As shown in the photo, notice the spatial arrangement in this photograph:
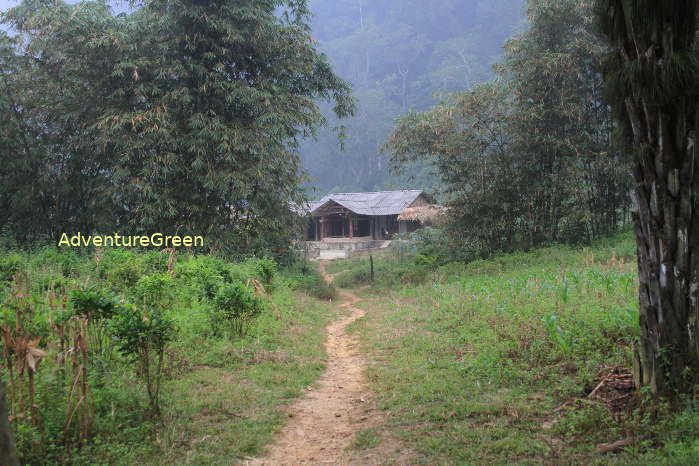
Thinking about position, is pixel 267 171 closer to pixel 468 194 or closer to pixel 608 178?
pixel 468 194

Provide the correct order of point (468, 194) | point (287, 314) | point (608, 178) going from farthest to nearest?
point (468, 194)
point (608, 178)
point (287, 314)

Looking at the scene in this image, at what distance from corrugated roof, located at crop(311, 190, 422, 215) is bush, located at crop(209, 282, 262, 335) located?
860 inches

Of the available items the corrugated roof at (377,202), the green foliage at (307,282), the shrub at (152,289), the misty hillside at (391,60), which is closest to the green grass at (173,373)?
the shrub at (152,289)

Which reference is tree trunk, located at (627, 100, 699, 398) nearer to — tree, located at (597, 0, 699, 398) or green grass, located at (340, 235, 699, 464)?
tree, located at (597, 0, 699, 398)

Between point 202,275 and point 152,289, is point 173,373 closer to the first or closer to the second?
point 152,289

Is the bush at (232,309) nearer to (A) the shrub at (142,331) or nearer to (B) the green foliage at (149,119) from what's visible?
(A) the shrub at (142,331)

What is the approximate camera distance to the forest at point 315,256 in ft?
11.3

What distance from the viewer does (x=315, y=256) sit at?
84.1 feet

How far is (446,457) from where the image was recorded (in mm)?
3395

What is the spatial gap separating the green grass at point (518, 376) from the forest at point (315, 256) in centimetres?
3

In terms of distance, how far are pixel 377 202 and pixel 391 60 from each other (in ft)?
117

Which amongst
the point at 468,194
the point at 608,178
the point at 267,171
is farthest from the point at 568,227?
the point at 267,171

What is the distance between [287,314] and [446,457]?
18.7 ft

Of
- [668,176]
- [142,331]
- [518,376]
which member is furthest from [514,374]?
[142,331]
